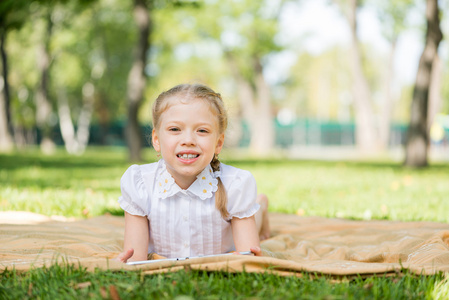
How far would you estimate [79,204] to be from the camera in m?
5.12

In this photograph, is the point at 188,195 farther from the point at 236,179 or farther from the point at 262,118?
the point at 262,118

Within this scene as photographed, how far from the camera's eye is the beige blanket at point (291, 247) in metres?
2.46

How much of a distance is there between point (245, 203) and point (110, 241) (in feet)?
3.67

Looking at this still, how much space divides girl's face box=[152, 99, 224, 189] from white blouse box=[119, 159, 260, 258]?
0.45ft

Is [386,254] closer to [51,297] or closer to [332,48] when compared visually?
[51,297]

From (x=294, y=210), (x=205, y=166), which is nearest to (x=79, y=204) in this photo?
(x=294, y=210)

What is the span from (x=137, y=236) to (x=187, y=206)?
1.07 ft

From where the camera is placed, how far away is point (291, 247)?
11.7 feet

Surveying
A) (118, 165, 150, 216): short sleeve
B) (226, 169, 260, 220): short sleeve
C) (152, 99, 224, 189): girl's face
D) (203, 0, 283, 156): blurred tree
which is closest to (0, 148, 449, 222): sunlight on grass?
(226, 169, 260, 220): short sleeve

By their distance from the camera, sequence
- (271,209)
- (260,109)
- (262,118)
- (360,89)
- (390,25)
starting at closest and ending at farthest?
(271,209), (360,89), (260,109), (262,118), (390,25)

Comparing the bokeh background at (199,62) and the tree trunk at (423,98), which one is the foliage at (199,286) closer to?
the bokeh background at (199,62)

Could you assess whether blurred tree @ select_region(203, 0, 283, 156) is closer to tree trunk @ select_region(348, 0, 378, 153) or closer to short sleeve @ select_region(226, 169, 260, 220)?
tree trunk @ select_region(348, 0, 378, 153)

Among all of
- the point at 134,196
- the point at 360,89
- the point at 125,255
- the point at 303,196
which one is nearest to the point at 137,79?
the point at 303,196

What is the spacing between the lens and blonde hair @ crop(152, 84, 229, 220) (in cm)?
269
